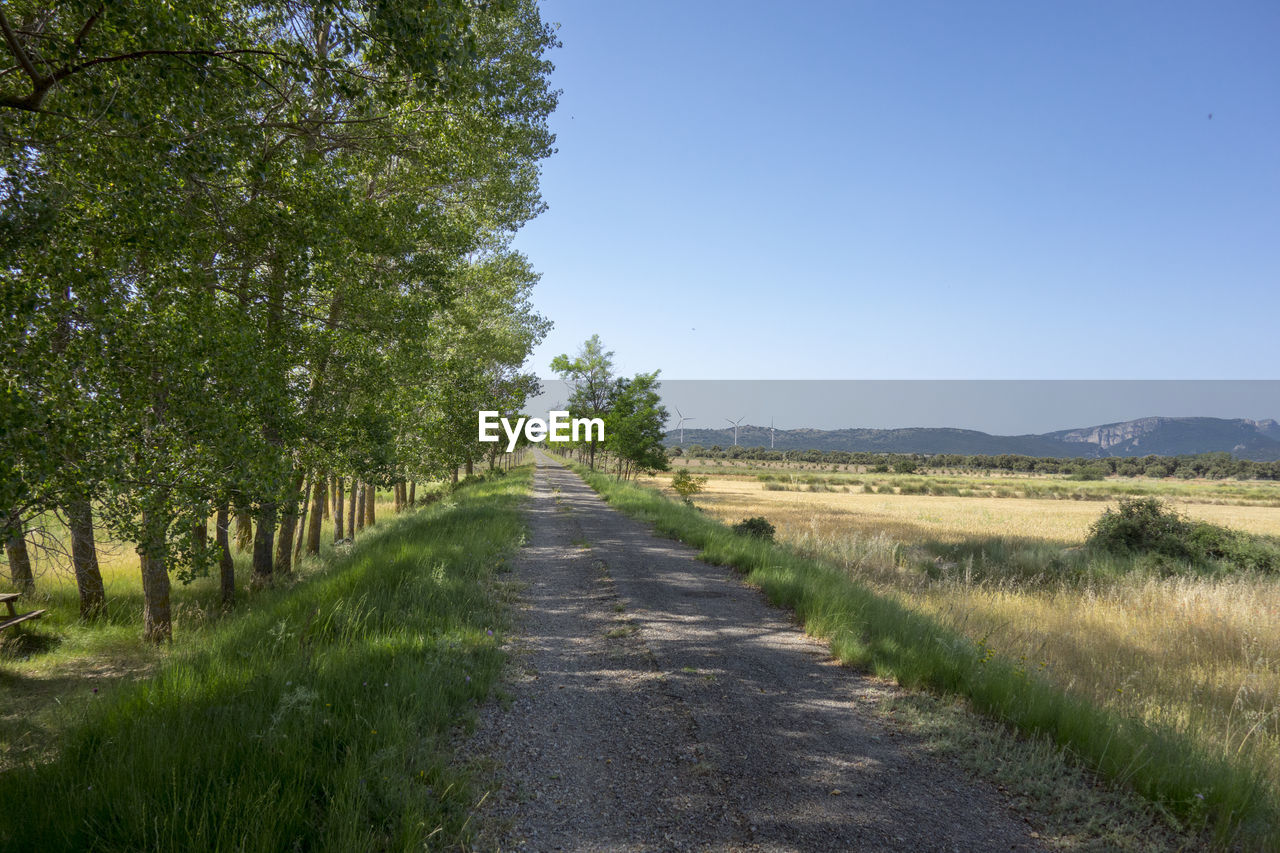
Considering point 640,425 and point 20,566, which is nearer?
point 20,566

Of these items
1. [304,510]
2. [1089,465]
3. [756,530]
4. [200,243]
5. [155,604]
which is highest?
[200,243]

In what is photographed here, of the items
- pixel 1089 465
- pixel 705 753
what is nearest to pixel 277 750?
pixel 705 753

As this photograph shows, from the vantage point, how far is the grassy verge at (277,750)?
2.96 meters

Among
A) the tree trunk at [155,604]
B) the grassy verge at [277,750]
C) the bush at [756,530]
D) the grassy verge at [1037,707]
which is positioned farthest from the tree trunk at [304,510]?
the bush at [756,530]

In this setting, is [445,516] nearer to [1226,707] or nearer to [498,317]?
[498,317]

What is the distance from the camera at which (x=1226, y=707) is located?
703 cm

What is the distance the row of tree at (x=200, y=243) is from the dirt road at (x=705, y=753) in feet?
13.5

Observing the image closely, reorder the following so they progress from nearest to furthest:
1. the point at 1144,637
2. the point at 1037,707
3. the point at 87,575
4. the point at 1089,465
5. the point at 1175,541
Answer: the point at 1037,707 < the point at 1144,637 < the point at 87,575 < the point at 1175,541 < the point at 1089,465

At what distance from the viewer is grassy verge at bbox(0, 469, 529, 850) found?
9.70 ft

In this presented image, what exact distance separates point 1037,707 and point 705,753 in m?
3.03

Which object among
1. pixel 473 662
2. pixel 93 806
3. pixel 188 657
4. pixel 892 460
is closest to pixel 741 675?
pixel 473 662

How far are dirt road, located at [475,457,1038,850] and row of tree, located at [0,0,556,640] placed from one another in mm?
4117

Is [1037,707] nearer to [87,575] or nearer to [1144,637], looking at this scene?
[1144,637]

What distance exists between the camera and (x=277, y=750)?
3621 mm
